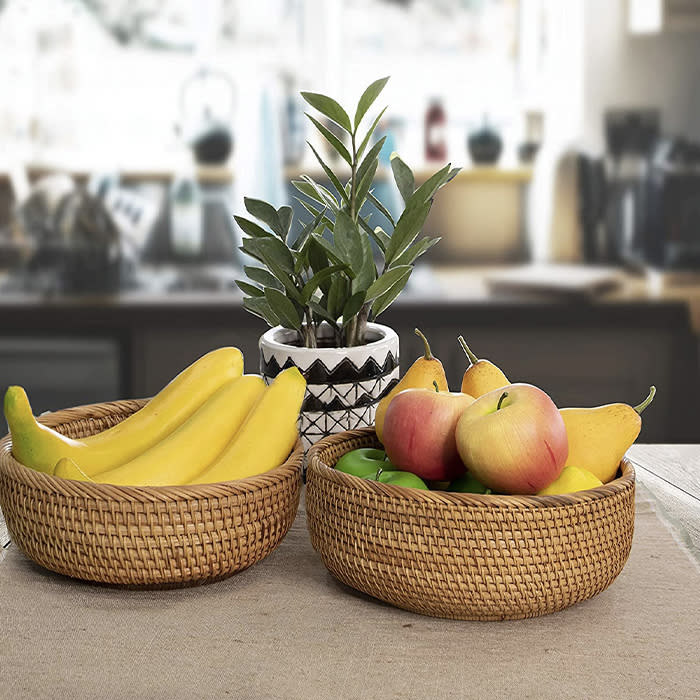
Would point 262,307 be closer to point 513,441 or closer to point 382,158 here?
point 513,441

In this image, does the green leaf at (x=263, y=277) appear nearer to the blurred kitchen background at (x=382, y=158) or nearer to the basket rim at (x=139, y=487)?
the basket rim at (x=139, y=487)

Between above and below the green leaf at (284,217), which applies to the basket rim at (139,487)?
below

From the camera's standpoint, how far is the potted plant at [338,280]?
34.4 inches

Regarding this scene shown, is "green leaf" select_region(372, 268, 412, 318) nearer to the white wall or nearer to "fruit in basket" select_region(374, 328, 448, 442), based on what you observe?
"fruit in basket" select_region(374, 328, 448, 442)

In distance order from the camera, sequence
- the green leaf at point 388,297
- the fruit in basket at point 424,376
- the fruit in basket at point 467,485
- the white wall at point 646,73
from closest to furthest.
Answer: the fruit in basket at point 467,485 → the fruit in basket at point 424,376 → the green leaf at point 388,297 → the white wall at point 646,73

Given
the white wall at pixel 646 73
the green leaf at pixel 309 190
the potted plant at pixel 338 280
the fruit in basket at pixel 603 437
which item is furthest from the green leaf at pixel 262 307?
the white wall at pixel 646 73

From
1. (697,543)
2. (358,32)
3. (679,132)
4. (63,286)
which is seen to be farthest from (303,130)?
(697,543)

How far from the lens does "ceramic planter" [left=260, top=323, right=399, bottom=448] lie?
0.91 meters

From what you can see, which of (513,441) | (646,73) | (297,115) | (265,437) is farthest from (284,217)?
(646,73)

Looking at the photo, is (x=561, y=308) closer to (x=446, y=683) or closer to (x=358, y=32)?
(x=358, y=32)

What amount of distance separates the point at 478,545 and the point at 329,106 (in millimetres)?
436

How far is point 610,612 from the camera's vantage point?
0.71 metres

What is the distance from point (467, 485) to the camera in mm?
721

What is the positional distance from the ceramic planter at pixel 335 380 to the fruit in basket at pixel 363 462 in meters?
0.12
